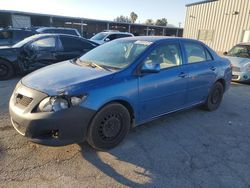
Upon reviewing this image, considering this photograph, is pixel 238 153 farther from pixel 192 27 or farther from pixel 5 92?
pixel 192 27

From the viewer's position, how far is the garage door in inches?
1165

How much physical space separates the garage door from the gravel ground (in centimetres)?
2864

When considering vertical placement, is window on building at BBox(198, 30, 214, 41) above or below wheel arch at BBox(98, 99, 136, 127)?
above

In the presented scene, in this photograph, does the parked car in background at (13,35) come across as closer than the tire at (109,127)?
No

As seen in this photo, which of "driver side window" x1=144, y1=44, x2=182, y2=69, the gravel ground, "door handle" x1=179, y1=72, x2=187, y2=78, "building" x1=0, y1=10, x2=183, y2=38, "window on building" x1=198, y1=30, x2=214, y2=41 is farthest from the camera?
"building" x1=0, y1=10, x2=183, y2=38

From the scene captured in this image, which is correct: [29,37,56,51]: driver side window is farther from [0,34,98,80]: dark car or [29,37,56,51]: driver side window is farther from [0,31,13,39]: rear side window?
[0,31,13,39]: rear side window

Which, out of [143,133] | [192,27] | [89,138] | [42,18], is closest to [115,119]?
[89,138]

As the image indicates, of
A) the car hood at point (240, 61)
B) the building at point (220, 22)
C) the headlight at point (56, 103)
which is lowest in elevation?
the car hood at point (240, 61)

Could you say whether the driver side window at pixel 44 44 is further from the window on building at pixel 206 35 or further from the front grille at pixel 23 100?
the window on building at pixel 206 35

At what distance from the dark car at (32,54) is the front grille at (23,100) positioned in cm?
467

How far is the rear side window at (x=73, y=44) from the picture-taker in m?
8.30

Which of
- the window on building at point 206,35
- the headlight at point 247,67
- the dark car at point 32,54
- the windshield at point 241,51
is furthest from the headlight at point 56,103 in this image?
the window on building at point 206,35

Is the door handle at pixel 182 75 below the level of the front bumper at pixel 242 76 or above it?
above

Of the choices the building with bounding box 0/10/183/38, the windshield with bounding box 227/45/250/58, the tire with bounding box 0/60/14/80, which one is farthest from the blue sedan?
the building with bounding box 0/10/183/38
